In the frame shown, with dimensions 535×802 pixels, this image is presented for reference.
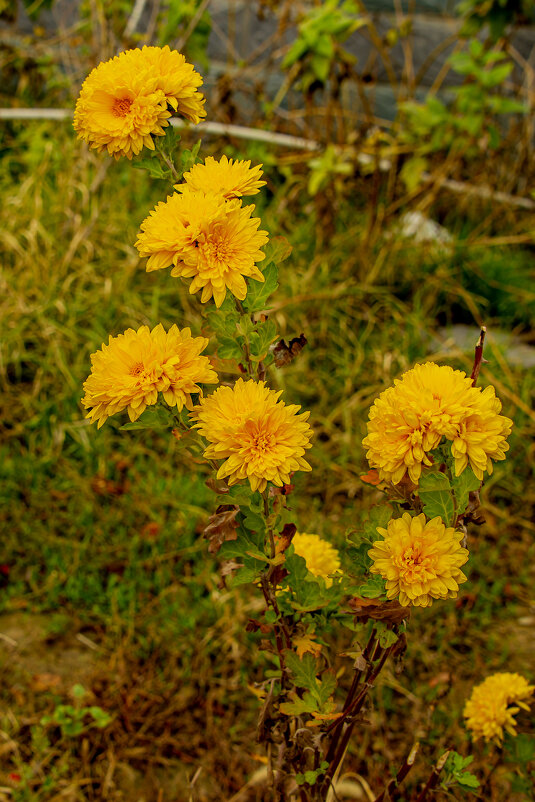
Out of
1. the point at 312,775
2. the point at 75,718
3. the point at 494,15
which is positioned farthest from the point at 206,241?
the point at 494,15

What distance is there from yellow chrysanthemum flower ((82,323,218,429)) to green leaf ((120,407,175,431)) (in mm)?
38

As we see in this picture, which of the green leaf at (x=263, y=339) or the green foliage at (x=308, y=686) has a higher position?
the green leaf at (x=263, y=339)

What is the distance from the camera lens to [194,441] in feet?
3.28

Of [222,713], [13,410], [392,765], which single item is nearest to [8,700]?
[222,713]

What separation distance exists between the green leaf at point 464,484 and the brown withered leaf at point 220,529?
31 cm

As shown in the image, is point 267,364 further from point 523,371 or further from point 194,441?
point 523,371

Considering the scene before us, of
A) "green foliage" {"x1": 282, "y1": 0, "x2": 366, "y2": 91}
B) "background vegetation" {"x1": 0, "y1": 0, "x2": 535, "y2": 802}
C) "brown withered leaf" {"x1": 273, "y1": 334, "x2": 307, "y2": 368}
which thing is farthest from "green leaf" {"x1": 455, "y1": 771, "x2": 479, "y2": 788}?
"green foliage" {"x1": 282, "y1": 0, "x2": 366, "y2": 91}

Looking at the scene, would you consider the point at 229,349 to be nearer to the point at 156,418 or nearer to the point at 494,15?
the point at 156,418

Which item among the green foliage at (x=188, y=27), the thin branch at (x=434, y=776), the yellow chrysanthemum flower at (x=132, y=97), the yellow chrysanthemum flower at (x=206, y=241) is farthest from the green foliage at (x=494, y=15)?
the thin branch at (x=434, y=776)

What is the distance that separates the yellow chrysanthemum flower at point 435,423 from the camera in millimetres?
866

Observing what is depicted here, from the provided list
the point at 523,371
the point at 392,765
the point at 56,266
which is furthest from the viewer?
the point at 56,266

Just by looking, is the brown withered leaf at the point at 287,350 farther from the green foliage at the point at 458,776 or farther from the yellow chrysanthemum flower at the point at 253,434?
the green foliage at the point at 458,776

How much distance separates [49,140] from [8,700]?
9.13ft

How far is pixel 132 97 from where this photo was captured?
94 cm
